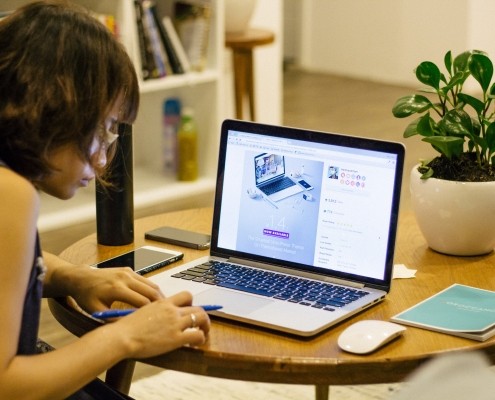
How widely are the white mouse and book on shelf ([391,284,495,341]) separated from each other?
0.20 feet

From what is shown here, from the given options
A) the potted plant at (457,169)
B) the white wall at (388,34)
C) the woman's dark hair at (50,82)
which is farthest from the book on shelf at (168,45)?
the white wall at (388,34)

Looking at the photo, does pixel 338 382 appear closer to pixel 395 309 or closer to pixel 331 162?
pixel 395 309

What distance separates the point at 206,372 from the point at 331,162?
0.43m

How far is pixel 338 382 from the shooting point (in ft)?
4.00

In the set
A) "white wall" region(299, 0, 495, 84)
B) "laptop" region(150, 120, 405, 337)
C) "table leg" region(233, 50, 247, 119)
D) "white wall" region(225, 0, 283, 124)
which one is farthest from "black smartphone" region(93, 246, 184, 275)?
"white wall" region(299, 0, 495, 84)

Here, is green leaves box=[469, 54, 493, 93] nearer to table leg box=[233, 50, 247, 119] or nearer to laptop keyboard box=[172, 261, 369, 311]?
laptop keyboard box=[172, 261, 369, 311]

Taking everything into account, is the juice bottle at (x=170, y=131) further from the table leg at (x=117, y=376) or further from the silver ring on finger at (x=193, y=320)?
the silver ring on finger at (x=193, y=320)

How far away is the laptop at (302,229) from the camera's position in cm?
143

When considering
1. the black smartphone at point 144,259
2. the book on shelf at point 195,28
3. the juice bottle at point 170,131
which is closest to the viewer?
the black smartphone at point 144,259

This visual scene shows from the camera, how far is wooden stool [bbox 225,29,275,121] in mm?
3814

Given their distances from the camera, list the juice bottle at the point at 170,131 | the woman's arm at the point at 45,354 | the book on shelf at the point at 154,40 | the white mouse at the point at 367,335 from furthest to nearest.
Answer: the juice bottle at the point at 170,131 → the book on shelf at the point at 154,40 → the white mouse at the point at 367,335 → the woman's arm at the point at 45,354

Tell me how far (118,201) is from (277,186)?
1.05 feet

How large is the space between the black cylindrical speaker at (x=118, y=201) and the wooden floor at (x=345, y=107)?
2.20 meters

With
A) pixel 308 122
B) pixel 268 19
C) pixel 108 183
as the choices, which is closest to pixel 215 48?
pixel 268 19
